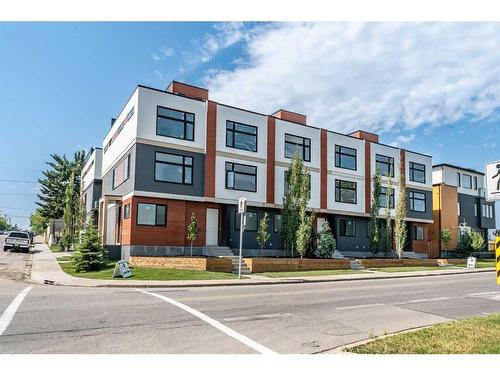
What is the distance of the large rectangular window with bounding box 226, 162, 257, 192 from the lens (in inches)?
1121

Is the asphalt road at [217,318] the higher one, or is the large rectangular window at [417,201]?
the large rectangular window at [417,201]

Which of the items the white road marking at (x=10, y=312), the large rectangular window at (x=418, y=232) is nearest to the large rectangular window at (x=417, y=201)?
the large rectangular window at (x=418, y=232)

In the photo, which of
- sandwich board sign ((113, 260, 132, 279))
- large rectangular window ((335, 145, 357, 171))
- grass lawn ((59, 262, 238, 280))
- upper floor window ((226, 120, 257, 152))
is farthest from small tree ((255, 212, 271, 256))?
sandwich board sign ((113, 260, 132, 279))

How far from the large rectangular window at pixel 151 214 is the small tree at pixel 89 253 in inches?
113

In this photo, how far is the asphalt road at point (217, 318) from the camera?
748 cm

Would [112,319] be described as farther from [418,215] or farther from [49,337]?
[418,215]

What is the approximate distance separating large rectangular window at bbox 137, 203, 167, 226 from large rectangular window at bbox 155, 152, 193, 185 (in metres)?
1.67

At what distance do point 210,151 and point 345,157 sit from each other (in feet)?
41.9

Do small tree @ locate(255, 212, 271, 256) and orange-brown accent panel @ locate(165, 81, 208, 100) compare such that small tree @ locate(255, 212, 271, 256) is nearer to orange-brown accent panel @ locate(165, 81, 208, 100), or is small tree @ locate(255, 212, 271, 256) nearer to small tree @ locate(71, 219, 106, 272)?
orange-brown accent panel @ locate(165, 81, 208, 100)

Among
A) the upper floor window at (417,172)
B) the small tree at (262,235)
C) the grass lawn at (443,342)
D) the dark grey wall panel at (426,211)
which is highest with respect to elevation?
the upper floor window at (417,172)

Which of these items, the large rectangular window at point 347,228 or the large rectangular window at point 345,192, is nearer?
the large rectangular window at point 345,192

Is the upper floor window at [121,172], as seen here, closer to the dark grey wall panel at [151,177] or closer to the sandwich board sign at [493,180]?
the dark grey wall panel at [151,177]

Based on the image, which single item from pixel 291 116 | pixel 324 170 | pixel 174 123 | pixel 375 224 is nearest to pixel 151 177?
pixel 174 123

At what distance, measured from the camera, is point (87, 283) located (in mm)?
17453
